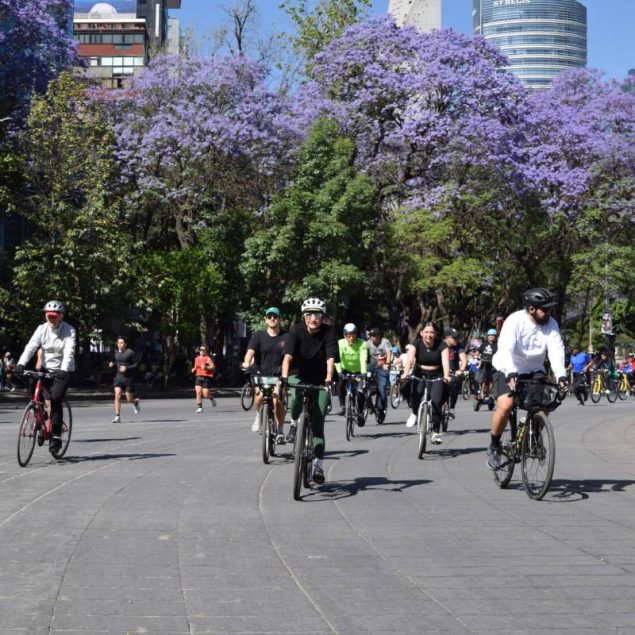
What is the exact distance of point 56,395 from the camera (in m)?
12.8

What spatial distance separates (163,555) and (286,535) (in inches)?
44.2

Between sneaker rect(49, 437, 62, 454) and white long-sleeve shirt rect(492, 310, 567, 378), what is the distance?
17.5ft

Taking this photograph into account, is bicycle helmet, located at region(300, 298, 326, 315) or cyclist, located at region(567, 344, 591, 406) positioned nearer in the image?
bicycle helmet, located at region(300, 298, 326, 315)

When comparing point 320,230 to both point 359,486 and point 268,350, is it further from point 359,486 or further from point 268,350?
point 359,486

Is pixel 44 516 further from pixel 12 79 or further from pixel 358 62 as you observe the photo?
pixel 358 62

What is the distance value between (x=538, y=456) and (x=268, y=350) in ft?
17.7

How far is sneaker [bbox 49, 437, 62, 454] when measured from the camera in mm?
13055

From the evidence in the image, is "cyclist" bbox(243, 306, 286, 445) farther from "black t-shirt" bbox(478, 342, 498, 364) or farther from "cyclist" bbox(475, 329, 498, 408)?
"black t-shirt" bbox(478, 342, 498, 364)

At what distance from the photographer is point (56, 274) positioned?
34.1 meters

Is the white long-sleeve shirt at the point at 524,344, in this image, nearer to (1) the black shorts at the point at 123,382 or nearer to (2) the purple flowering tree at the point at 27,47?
(1) the black shorts at the point at 123,382

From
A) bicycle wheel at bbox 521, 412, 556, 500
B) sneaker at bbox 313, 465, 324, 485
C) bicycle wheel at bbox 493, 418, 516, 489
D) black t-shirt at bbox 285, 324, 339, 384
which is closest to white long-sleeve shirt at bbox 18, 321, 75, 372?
black t-shirt at bbox 285, 324, 339, 384

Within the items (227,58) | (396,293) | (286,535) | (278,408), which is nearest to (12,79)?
(227,58)

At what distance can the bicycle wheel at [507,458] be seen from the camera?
35.3 ft

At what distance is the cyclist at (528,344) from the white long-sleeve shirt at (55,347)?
498 centimetres
